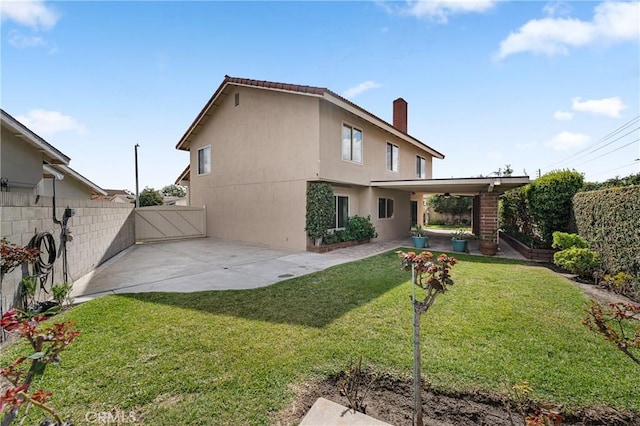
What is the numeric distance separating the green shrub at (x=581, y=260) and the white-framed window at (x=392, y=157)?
31.7 feet

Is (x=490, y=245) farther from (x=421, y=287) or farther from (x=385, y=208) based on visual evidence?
(x=421, y=287)

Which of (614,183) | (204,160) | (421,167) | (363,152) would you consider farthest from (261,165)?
(614,183)

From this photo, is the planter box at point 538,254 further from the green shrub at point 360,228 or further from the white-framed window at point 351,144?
the white-framed window at point 351,144

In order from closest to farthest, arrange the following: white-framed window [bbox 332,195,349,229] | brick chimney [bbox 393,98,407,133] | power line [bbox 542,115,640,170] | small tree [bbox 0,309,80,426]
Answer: small tree [bbox 0,309,80,426] < white-framed window [bbox 332,195,349,229] < brick chimney [bbox 393,98,407,133] < power line [bbox 542,115,640,170]

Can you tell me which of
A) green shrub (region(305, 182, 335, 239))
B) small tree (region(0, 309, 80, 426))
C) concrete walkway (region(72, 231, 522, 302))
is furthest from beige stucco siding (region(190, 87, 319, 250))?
small tree (region(0, 309, 80, 426))

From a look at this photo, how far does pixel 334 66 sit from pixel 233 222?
9184 millimetres

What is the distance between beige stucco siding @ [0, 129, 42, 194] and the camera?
7094mm

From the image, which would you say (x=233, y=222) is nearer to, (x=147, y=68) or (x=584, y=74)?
(x=147, y=68)

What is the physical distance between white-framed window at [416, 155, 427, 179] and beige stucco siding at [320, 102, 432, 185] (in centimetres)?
172

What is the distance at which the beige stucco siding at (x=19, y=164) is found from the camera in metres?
7.09

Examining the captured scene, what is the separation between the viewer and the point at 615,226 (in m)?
6.35

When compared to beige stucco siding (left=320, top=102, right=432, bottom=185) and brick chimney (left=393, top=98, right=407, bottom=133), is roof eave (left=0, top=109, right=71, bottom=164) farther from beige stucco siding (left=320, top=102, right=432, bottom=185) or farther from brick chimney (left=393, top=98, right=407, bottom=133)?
brick chimney (left=393, top=98, right=407, bottom=133)

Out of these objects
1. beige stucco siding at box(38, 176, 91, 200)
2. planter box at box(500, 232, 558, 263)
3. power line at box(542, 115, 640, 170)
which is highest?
power line at box(542, 115, 640, 170)

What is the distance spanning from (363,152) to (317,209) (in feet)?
14.0
